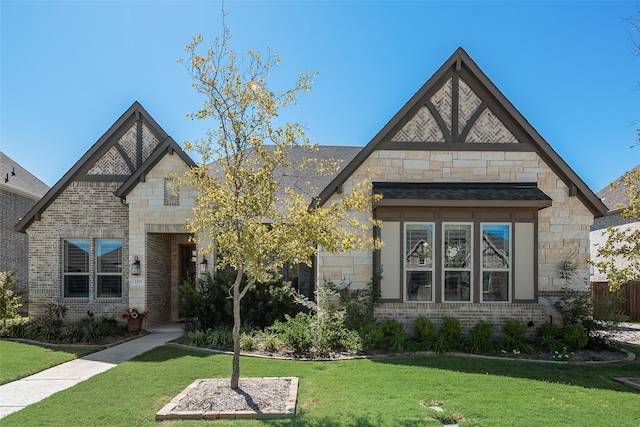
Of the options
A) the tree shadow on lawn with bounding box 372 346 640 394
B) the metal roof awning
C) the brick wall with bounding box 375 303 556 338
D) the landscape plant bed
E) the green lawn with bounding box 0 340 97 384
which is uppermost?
the metal roof awning

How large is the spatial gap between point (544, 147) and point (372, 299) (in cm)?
575

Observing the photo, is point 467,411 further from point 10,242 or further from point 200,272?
point 10,242

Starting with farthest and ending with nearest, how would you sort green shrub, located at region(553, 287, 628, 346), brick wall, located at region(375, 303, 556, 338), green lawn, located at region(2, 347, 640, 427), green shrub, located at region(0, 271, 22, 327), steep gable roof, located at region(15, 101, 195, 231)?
steep gable roof, located at region(15, 101, 195, 231) → green shrub, located at region(0, 271, 22, 327) → brick wall, located at region(375, 303, 556, 338) → green shrub, located at region(553, 287, 628, 346) → green lawn, located at region(2, 347, 640, 427)

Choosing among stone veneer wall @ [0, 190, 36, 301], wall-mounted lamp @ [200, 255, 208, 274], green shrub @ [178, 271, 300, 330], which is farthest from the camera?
stone veneer wall @ [0, 190, 36, 301]

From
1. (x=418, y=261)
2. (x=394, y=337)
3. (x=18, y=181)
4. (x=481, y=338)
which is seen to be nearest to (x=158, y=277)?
(x=394, y=337)

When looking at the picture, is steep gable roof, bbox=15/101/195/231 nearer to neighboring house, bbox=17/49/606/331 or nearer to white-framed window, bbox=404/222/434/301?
neighboring house, bbox=17/49/606/331

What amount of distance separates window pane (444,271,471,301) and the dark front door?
8553 millimetres

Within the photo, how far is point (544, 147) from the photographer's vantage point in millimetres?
11422

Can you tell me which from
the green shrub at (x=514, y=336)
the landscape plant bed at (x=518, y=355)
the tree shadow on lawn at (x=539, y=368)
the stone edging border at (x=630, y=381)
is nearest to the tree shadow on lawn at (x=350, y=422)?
the tree shadow on lawn at (x=539, y=368)

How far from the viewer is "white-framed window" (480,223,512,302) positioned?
1113 centimetres

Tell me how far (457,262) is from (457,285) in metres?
0.56

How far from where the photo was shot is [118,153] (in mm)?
14227

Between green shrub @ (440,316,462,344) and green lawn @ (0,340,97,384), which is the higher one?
green shrub @ (440,316,462,344)

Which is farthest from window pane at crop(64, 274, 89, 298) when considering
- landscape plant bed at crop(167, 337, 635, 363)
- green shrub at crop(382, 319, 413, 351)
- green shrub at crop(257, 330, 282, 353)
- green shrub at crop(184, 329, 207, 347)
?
green shrub at crop(382, 319, 413, 351)
